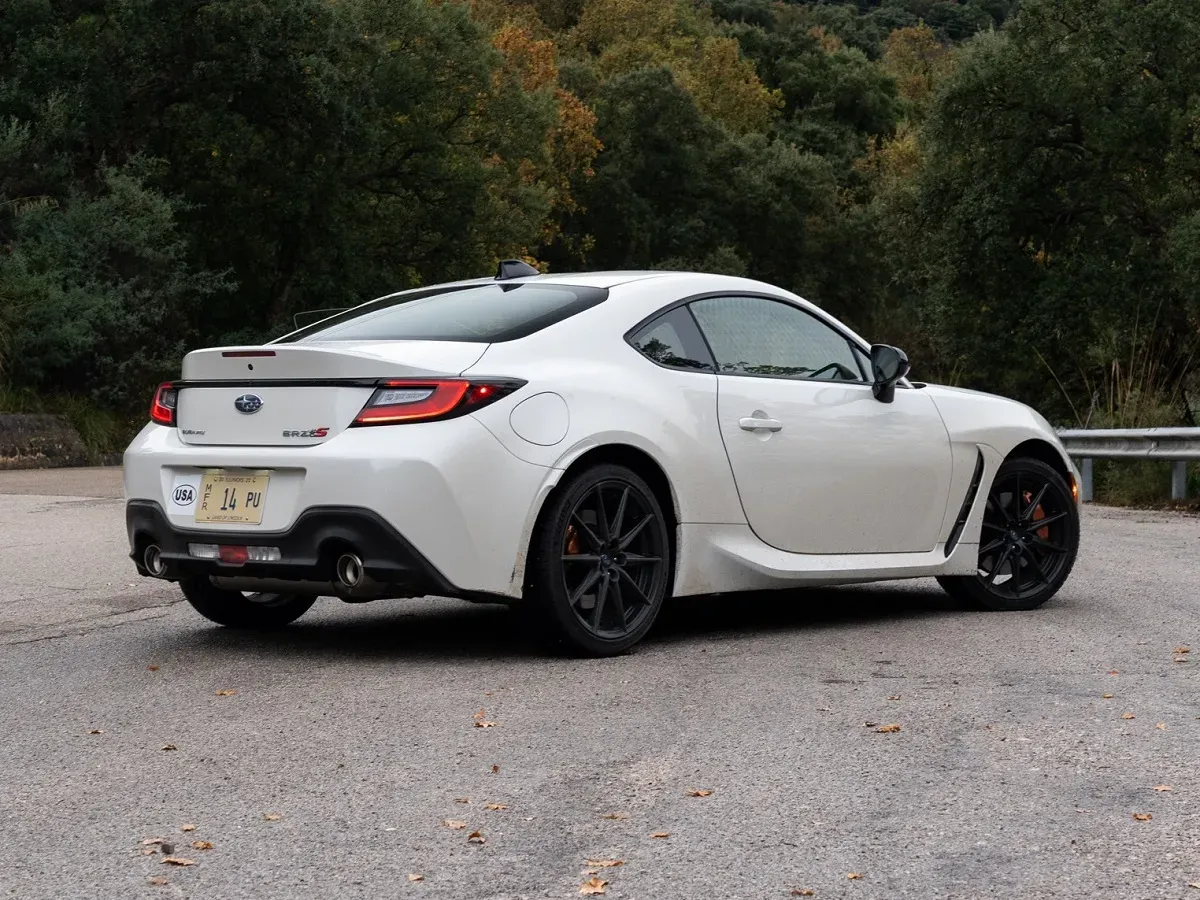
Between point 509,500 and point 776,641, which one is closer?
point 509,500

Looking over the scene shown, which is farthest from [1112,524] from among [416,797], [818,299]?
[818,299]

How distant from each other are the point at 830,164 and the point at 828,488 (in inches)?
2670

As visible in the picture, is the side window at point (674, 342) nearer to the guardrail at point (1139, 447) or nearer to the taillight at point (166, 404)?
the taillight at point (166, 404)

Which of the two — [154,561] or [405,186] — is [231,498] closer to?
[154,561]

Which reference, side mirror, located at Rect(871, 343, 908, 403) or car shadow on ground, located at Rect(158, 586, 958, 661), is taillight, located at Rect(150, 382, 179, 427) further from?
side mirror, located at Rect(871, 343, 908, 403)

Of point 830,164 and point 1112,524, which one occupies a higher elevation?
point 830,164

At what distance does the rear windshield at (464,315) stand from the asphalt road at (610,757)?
4.05ft

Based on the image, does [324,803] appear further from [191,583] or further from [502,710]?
[191,583]

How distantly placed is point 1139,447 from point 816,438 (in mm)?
10565

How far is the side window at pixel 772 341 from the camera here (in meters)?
7.47

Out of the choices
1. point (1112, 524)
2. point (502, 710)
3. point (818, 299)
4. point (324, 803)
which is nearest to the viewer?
point (324, 803)

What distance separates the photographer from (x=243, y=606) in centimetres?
768

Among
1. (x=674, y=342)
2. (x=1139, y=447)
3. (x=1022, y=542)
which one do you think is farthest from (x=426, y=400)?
(x=1139, y=447)

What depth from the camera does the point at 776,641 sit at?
736 centimetres
